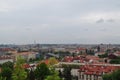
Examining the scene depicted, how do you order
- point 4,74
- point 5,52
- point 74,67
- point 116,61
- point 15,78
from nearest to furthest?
point 15,78, point 4,74, point 74,67, point 116,61, point 5,52

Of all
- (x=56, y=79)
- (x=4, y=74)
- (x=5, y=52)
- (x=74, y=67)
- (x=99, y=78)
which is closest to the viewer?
(x=56, y=79)

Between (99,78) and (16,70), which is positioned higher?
(16,70)

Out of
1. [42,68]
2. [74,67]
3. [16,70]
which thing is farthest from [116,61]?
[16,70]

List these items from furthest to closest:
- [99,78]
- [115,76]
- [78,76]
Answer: [78,76]
[99,78]
[115,76]

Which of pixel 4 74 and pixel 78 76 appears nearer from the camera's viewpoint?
pixel 4 74

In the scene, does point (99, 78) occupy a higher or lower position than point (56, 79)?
lower

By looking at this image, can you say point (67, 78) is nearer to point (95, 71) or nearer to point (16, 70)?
point (95, 71)

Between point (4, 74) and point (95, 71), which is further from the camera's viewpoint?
point (95, 71)

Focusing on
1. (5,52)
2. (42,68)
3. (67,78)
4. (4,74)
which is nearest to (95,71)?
(67,78)

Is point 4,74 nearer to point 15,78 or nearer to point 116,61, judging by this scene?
point 15,78
